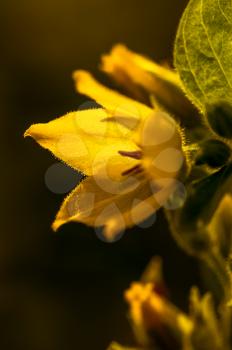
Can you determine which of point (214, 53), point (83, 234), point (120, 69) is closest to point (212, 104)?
point (214, 53)

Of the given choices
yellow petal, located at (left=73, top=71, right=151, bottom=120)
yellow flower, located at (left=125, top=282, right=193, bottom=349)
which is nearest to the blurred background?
yellow flower, located at (left=125, top=282, right=193, bottom=349)

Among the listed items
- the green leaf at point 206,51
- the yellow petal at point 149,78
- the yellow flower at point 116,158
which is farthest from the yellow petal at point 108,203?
the yellow petal at point 149,78

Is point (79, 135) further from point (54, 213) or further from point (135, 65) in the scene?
point (54, 213)

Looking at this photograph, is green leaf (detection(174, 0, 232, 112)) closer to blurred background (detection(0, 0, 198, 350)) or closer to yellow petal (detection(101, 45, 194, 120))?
yellow petal (detection(101, 45, 194, 120))

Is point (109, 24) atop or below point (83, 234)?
atop

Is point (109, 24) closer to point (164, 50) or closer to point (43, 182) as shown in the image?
point (164, 50)

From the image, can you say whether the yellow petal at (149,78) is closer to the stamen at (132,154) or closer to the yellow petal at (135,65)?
the yellow petal at (135,65)
